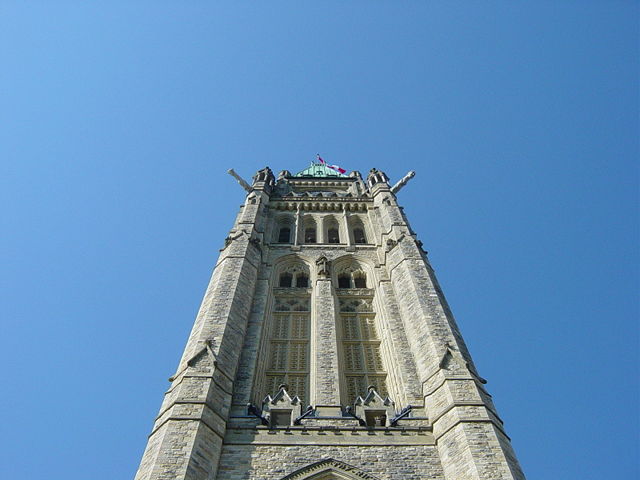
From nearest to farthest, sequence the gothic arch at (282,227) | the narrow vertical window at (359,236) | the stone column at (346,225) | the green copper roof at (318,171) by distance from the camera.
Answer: the stone column at (346,225)
the gothic arch at (282,227)
the narrow vertical window at (359,236)
the green copper roof at (318,171)

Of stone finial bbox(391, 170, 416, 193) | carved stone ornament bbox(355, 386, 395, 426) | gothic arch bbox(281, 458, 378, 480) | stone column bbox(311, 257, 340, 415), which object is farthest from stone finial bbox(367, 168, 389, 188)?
gothic arch bbox(281, 458, 378, 480)

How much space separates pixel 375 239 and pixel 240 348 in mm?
11129

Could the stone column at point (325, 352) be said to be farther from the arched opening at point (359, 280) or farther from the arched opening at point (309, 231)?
the arched opening at point (309, 231)

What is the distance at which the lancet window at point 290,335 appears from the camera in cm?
1725

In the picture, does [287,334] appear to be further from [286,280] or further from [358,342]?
[286,280]

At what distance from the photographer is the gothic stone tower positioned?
12984mm

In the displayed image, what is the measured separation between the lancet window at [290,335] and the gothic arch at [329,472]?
133 inches

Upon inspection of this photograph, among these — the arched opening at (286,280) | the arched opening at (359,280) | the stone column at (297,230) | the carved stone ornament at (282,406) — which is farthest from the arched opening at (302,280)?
the carved stone ornament at (282,406)

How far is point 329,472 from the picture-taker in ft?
42.3

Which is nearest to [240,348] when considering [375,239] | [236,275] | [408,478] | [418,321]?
[236,275]

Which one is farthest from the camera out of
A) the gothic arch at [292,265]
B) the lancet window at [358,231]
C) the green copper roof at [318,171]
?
the green copper roof at [318,171]

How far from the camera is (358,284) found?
77.7 feet

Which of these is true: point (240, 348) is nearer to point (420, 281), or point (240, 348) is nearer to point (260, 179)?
point (420, 281)

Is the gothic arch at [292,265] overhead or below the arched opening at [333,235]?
below
